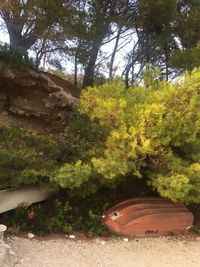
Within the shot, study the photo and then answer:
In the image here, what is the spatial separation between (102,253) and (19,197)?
148 centimetres

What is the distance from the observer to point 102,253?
15.1 ft

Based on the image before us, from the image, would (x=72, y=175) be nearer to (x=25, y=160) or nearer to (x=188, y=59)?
(x=25, y=160)

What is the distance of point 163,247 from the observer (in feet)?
16.4

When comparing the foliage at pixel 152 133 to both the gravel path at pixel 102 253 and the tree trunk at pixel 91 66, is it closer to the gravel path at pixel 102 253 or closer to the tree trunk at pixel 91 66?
the gravel path at pixel 102 253

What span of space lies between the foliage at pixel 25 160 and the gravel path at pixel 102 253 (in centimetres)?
82

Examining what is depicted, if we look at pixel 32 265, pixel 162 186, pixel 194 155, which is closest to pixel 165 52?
pixel 194 155

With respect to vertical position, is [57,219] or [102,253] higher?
[57,219]

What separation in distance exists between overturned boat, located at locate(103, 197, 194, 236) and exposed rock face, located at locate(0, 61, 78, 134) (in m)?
3.19

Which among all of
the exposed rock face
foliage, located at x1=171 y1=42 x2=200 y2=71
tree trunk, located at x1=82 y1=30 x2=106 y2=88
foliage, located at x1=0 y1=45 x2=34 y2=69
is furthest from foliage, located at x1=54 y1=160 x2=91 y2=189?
tree trunk, located at x1=82 y1=30 x2=106 y2=88

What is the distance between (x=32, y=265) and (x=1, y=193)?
51.5 inches

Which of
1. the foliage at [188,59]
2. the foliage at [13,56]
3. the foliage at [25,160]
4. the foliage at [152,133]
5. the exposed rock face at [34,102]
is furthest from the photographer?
the exposed rock face at [34,102]

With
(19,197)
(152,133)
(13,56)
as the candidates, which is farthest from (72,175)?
(13,56)

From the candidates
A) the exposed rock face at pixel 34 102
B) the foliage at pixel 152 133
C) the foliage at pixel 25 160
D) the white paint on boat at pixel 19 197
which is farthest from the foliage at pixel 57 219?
the exposed rock face at pixel 34 102

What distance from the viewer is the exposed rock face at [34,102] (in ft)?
26.7
